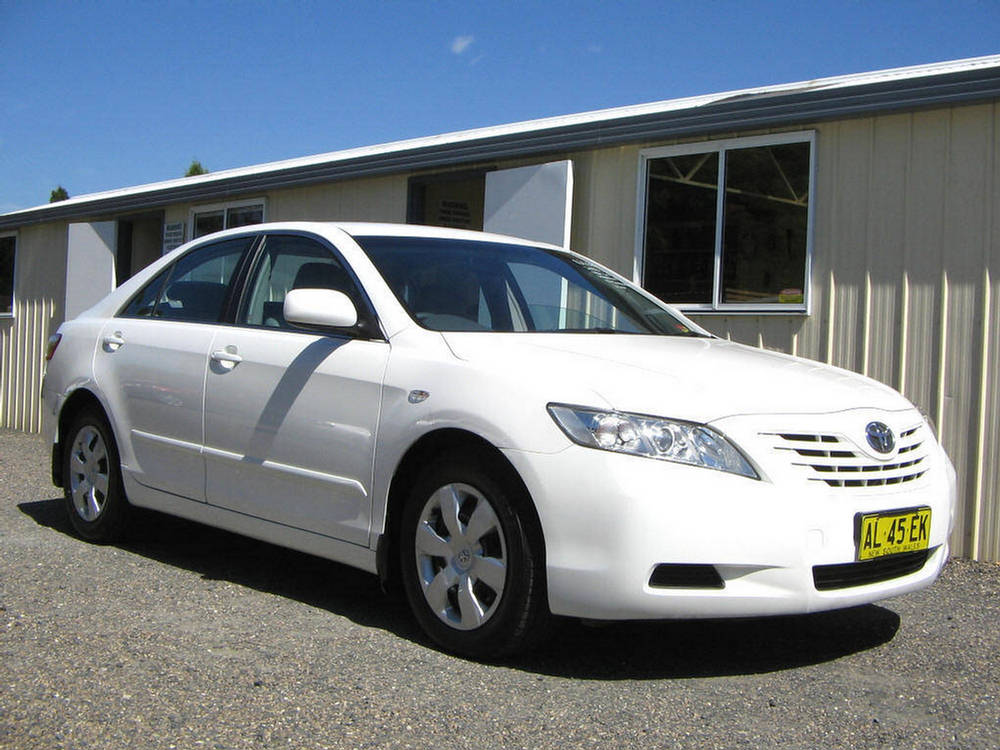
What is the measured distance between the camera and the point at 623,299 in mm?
5117

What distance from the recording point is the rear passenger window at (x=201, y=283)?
5.27 meters

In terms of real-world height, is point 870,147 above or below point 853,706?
above

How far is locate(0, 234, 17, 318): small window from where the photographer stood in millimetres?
14336

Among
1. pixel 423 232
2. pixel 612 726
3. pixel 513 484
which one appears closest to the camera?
pixel 612 726

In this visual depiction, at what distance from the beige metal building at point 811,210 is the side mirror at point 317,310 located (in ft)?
12.2

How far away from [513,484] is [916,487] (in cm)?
143

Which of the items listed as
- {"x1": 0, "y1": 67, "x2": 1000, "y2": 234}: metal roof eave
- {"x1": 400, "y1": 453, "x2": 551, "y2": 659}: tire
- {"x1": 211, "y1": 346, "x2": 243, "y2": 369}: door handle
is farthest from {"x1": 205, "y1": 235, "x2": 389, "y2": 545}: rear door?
{"x1": 0, "y1": 67, "x2": 1000, "y2": 234}: metal roof eave

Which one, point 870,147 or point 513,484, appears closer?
point 513,484

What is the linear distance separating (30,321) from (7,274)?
1.14 meters

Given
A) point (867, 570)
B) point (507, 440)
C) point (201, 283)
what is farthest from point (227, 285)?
point (867, 570)

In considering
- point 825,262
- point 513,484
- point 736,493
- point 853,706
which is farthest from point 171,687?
point 825,262

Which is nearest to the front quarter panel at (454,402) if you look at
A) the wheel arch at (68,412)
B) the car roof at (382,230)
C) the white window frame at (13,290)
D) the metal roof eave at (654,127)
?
the car roof at (382,230)

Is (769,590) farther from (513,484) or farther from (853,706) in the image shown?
(513,484)

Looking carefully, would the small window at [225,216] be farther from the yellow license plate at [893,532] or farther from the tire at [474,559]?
the yellow license plate at [893,532]
